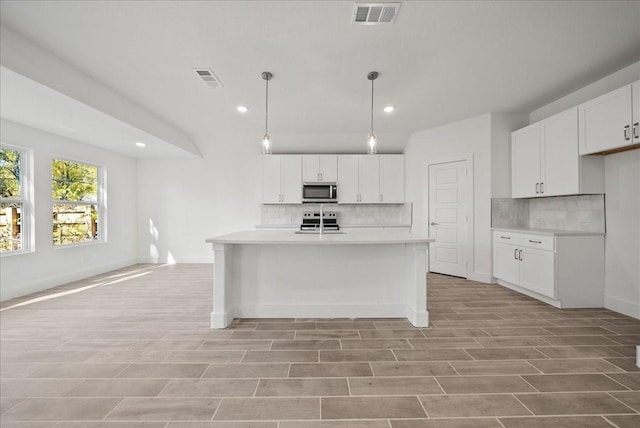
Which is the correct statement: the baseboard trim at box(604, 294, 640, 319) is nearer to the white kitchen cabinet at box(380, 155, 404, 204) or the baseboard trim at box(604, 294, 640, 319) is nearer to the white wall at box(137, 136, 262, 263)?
the white kitchen cabinet at box(380, 155, 404, 204)

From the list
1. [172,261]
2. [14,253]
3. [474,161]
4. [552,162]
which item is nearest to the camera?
[552,162]

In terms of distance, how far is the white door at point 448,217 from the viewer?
15.4 ft

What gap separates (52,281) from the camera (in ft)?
14.1

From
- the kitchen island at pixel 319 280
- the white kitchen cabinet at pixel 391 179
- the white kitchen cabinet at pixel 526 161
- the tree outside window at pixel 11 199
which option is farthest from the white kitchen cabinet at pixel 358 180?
the tree outside window at pixel 11 199

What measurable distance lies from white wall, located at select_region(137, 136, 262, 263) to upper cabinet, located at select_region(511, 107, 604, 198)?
4.77 metres

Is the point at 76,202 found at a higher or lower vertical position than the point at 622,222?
higher

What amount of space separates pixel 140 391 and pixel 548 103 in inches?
222

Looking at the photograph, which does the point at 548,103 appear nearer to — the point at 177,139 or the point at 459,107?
the point at 459,107

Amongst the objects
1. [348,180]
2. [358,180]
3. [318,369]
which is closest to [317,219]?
[348,180]

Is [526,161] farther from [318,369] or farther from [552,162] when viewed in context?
[318,369]

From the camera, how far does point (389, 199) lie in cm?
574

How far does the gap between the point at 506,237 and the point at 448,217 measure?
101 centimetres

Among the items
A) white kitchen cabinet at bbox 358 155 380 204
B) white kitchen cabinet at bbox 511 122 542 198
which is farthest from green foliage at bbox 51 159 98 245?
white kitchen cabinet at bbox 511 122 542 198

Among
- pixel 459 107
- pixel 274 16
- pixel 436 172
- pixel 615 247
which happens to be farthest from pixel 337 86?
pixel 615 247
